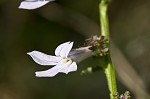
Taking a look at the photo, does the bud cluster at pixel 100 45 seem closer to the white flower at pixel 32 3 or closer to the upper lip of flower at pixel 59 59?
the upper lip of flower at pixel 59 59

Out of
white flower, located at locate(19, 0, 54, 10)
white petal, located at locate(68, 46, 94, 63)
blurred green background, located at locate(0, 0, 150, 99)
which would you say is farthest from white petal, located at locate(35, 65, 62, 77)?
blurred green background, located at locate(0, 0, 150, 99)

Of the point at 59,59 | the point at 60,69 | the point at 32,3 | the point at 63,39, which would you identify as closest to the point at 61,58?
the point at 59,59

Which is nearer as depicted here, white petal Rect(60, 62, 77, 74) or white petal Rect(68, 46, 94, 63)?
white petal Rect(60, 62, 77, 74)

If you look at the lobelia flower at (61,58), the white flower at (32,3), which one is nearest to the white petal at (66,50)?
the lobelia flower at (61,58)

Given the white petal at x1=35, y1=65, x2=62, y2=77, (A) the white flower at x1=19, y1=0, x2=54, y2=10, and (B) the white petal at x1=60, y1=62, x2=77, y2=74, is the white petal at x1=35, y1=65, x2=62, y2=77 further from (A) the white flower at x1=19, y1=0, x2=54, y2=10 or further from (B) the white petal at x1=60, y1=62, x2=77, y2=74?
(A) the white flower at x1=19, y1=0, x2=54, y2=10

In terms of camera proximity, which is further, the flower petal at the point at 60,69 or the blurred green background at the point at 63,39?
the blurred green background at the point at 63,39

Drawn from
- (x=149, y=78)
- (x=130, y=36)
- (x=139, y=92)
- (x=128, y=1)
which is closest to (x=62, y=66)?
(x=139, y=92)

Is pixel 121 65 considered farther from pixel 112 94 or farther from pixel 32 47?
pixel 112 94

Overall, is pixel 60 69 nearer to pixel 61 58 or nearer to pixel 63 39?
pixel 61 58
